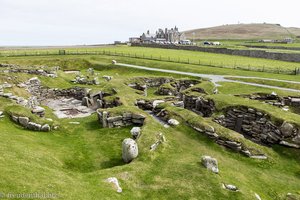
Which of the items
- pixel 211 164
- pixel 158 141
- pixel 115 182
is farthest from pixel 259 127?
pixel 115 182

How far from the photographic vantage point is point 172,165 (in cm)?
2094

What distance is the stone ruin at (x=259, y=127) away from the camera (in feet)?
88.4

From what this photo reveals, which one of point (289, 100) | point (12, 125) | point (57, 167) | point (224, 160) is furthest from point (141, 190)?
point (289, 100)

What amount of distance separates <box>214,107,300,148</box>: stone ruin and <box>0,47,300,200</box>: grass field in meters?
Result: 0.81

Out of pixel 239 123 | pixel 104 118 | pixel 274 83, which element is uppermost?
pixel 274 83

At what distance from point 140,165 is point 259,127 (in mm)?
15596

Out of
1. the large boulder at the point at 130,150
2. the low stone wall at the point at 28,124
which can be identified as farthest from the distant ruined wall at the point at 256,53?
the low stone wall at the point at 28,124

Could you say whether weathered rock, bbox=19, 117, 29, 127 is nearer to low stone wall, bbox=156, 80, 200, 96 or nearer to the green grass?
low stone wall, bbox=156, 80, 200, 96

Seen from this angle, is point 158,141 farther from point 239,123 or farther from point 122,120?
point 239,123

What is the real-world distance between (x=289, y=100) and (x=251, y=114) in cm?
1229

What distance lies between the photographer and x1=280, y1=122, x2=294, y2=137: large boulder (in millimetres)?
26969

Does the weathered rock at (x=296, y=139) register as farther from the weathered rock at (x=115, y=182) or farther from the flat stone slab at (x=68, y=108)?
the flat stone slab at (x=68, y=108)

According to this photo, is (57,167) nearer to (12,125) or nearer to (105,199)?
(105,199)

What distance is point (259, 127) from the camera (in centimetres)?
2995
